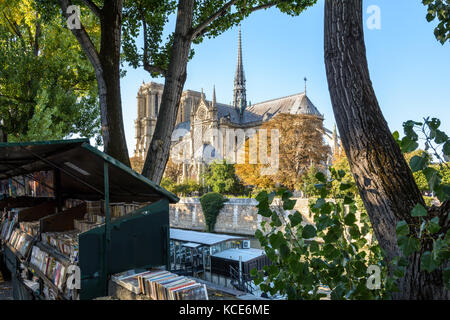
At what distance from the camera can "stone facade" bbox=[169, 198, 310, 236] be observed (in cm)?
2578

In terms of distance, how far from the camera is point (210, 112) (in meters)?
60.4

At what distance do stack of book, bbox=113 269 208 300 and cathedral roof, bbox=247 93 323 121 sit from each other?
45.5 metres

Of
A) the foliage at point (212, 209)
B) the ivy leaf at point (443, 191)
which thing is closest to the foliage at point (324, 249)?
the ivy leaf at point (443, 191)

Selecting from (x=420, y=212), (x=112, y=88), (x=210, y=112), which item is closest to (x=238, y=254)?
(x=112, y=88)

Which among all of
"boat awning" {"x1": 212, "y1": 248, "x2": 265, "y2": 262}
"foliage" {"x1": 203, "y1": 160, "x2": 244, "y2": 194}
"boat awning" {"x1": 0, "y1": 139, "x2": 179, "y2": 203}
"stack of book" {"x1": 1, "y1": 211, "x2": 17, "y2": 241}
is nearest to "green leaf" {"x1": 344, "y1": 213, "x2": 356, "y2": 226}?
"boat awning" {"x1": 0, "y1": 139, "x2": 179, "y2": 203}

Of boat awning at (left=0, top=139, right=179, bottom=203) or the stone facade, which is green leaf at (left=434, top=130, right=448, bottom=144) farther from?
the stone facade

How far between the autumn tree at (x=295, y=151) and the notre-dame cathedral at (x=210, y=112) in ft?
63.1

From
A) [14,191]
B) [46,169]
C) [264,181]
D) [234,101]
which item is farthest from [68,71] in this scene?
[234,101]

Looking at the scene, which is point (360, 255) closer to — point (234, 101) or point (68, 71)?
point (68, 71)

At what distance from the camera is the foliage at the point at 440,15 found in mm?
2307

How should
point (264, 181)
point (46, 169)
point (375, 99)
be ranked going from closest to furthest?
point (375, 99) < point (46, 169) < point (264, 181)

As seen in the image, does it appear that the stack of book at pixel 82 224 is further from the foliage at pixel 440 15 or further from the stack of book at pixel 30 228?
the foliage at pixel 440 15

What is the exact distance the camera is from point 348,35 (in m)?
2.10
